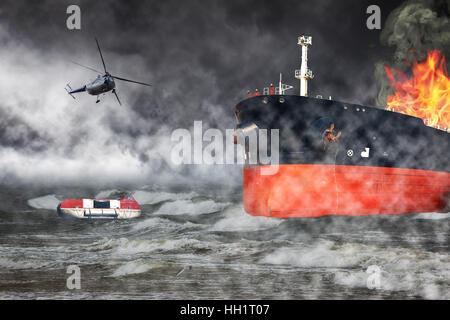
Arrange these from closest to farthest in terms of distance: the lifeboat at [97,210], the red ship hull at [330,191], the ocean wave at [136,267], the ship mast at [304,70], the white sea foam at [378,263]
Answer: the white sea foam at [378,263], the ocean wave at [136,267], the red ship hull at [330,191], the ship mast at [304,70], the lifeboat at [97,210]

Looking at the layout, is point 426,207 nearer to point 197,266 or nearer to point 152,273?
point 197,266

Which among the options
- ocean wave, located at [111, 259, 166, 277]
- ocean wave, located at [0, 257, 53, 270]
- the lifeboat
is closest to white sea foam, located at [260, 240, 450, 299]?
ocean wave, located at [111, 259, 166, 277]

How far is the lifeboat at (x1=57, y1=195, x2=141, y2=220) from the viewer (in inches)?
1475

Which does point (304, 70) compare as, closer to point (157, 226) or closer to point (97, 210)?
point (157, 226)

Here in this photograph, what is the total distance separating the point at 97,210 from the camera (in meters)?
37.6

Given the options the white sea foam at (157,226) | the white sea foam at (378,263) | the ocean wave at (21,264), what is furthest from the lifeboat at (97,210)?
the white sea foam at (378,263)

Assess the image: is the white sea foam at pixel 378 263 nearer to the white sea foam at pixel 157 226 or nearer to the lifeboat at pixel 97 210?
the white sea foam at pixel 157 226

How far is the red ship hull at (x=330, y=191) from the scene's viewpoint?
2341 centimetres

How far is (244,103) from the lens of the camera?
26031 millimetres

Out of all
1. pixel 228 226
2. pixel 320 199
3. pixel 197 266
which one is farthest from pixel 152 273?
pixel 228 226

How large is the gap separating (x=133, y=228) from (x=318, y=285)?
2234 centimetres

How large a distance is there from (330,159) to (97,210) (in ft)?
79.1

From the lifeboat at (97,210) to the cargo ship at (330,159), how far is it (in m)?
15.5

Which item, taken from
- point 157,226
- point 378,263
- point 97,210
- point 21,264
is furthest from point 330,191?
point 97,210
